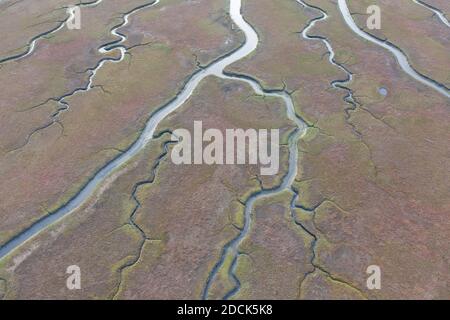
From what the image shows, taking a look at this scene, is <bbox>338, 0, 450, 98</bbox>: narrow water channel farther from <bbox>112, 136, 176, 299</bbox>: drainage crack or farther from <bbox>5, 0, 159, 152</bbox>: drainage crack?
<bbox>112, 136, 176, 299</bbox>: drainage crack

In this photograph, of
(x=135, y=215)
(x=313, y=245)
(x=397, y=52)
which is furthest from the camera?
(x=397, y=52)

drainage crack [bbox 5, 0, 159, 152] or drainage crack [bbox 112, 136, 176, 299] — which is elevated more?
drainage crack [bbox 5, 0, 159, 152]

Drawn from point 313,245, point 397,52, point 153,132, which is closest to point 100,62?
point 153,132

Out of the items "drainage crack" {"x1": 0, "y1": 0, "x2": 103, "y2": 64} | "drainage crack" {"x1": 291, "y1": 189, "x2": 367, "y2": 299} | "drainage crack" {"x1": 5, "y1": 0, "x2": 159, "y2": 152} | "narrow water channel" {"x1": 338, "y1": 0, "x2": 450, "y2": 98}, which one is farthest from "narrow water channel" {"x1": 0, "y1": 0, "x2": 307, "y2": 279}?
"drainage crack" {"x1": 0, "y1": 0, "x2": 103, "y2": 64}

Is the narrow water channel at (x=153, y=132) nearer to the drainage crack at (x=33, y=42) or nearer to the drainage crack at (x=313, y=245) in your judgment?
the drainage crack at (x=313, y=245)

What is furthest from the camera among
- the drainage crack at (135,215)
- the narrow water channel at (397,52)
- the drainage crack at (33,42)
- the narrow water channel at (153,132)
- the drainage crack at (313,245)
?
the drainage crack at (33,42)

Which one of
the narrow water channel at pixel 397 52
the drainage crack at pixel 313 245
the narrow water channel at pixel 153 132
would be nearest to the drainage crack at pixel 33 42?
the narrow water channel at pixel 153 132

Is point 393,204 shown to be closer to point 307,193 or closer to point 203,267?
point 307,193

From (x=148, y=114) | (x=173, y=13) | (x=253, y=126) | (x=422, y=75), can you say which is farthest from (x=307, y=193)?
(x=173, y=13)

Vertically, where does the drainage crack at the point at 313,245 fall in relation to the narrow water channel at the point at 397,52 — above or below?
below

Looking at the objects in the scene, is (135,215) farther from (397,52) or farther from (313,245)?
(397,52)

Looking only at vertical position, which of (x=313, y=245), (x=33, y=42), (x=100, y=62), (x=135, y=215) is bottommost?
(x=313, y=245)
